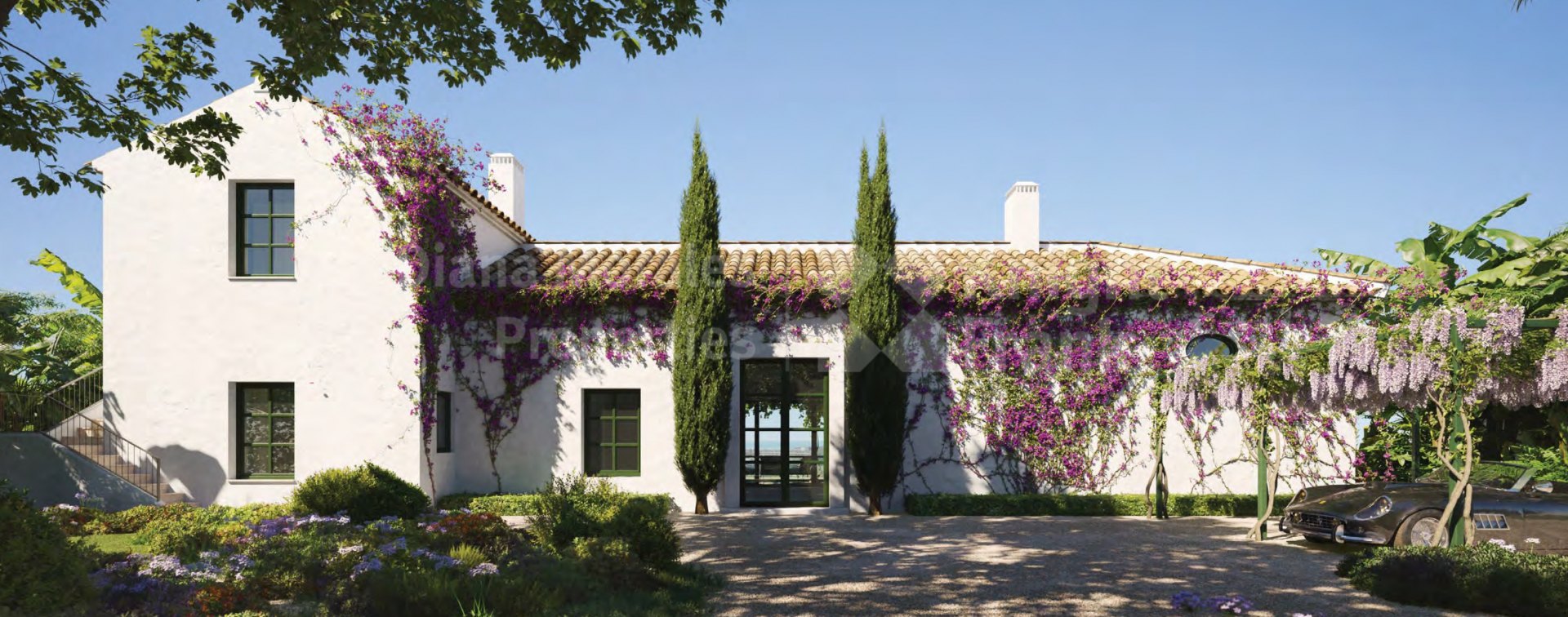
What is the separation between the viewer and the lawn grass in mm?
9672

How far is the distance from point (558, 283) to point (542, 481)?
307cm

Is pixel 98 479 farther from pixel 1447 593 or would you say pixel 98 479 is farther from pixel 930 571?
pixel 1447 593

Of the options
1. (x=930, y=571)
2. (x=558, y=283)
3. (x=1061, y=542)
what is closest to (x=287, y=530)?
(x=558, y=283)

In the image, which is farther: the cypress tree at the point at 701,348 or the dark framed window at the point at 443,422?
the dark framed window at the point at 443,422

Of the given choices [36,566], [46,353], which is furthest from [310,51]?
[46,353]

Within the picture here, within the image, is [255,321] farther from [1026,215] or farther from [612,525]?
[1026,215]

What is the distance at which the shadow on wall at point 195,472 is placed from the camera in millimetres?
12984

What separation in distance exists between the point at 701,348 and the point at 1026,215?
6.97m

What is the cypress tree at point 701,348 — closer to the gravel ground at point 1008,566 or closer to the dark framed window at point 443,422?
the gravel ground at point 1008,566

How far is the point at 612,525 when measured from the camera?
8.27 metres

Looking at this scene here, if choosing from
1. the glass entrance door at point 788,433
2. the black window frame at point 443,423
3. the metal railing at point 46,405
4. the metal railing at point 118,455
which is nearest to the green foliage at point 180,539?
the metal railing at point 118,455

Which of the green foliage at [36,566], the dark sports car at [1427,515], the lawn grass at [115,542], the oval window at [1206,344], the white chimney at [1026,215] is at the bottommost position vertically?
the lawn grass at [115,542]

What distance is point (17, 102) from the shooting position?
8375 mm

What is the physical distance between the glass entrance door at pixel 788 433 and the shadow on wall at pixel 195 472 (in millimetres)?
7567
